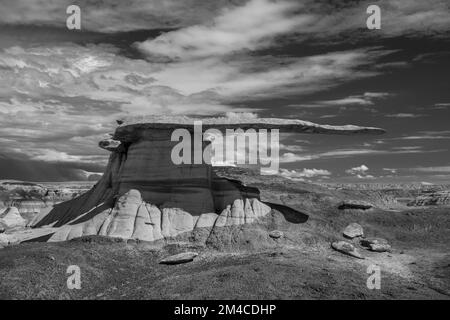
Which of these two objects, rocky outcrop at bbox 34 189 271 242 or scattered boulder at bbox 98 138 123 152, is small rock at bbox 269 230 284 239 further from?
scattered boulder at bbox 98 138 123 152

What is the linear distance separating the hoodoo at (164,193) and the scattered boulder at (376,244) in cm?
650

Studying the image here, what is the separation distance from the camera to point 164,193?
26609 mm

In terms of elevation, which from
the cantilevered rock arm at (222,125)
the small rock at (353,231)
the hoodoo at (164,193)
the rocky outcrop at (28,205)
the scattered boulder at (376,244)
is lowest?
the rocky outcrop at (28,205)

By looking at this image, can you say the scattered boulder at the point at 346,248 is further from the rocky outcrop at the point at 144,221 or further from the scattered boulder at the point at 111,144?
the scattered boulder at the point at 111,144

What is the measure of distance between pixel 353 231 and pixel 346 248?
3.98m

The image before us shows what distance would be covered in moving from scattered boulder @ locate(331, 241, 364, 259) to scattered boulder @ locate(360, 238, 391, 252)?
61.4 inches

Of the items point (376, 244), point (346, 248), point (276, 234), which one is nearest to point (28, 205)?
point (276, 234)

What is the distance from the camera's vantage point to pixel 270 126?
25.1 metres

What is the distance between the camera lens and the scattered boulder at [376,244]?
2508 centimetres

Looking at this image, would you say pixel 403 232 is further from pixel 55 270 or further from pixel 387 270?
pixel 55 270

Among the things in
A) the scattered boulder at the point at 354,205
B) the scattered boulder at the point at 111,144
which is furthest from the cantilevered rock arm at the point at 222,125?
the scattered boulder at the point at 354,205

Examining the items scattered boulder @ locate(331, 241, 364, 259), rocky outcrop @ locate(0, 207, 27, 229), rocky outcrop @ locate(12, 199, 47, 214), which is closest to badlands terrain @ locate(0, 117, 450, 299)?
scattered boulder @ locate(331, 241, 364, 259)

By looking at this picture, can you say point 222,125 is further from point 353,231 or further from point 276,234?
point 353,231

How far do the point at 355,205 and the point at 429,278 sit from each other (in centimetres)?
1361
